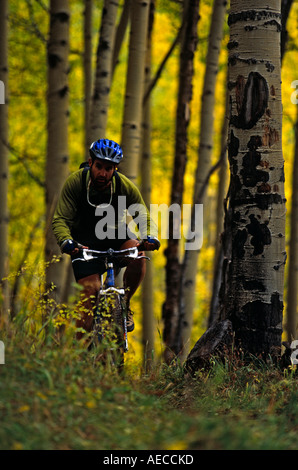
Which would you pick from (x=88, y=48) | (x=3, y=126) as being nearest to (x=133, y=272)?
(x=3, y=126)

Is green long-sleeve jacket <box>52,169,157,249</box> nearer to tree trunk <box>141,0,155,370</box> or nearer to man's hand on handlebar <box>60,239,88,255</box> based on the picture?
man's hand on handlebar <box>60,239,88,255</box>

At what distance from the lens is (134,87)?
30.7 feet

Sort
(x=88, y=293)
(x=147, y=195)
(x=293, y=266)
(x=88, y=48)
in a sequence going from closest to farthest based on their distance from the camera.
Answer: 1. (x=88, y=293)
2. (x=88, y=48)
3. (x=147, y=195)
4. (x=293, y=266)

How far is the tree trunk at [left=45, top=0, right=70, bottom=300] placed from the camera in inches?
355

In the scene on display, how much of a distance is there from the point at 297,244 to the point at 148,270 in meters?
3.47

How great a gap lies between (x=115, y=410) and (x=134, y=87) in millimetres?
6079

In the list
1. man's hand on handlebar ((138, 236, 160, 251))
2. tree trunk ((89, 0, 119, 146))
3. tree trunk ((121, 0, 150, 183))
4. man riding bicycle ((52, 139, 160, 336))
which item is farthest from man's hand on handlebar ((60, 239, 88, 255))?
tree trunk ((89, 0, 119, 146))

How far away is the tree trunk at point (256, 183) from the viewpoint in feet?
20.2

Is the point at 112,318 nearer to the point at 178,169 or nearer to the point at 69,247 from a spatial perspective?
the point at 69,247

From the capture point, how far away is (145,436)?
12.4ft

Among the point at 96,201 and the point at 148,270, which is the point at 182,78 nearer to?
the point at 148,270

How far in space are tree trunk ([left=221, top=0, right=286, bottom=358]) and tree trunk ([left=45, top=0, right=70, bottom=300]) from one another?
338 centimetres

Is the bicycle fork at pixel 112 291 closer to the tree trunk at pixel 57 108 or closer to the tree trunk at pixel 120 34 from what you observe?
the tree trunk at pixel 57 108

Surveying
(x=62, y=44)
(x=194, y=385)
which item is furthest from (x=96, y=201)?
(x=62, y=44)
